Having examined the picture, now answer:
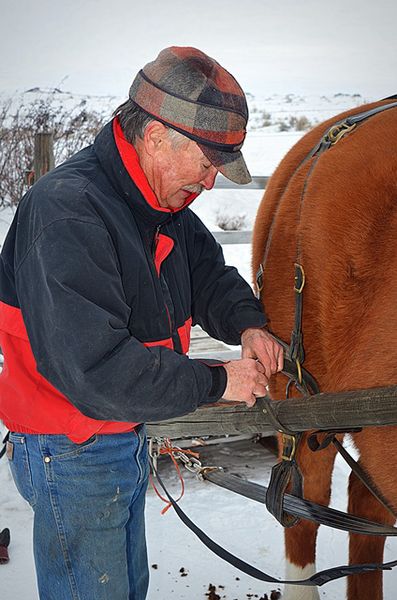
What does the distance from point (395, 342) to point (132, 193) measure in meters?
0.79

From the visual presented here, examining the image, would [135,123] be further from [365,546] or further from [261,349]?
[365,546]

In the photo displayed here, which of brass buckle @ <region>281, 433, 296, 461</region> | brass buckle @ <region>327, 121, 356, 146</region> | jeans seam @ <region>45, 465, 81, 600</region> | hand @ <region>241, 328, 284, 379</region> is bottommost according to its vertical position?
brass buckle @ <region>281, 433, 296, 461</region>

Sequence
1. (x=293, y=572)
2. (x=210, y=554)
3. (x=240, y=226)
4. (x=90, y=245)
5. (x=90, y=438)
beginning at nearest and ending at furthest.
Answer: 1. (x=90, y=245)
2. (x=90, y=438)
3. (x=293, y=572)
4. (x=210, y=554)
5. (x=240, y=226)

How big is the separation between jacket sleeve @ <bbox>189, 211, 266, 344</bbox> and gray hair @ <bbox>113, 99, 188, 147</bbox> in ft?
1.74

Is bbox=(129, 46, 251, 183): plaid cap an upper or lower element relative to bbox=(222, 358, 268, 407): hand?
upper

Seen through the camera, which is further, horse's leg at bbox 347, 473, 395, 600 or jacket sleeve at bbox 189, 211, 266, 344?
horse's leg at bbox 347, 473, 395, 600

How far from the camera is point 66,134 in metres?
7.87

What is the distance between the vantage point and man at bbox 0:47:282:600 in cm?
130

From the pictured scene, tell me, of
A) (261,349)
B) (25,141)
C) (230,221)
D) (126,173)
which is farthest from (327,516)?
(230,221)

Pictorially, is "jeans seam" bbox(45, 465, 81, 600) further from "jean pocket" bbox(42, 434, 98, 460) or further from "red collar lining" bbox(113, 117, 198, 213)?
"red collar lining" bbox(113, 117, 198, 213)

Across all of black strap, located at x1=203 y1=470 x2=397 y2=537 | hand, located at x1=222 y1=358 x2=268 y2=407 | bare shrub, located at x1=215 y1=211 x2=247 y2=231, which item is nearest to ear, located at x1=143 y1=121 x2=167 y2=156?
hand, located at x1=222 y1=358 x2=268 y2=407

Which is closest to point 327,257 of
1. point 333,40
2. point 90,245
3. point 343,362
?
point 343,362

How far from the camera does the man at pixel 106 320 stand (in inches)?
51.3

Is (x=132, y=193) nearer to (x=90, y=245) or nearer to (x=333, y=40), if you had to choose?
(x=90, y=245)
